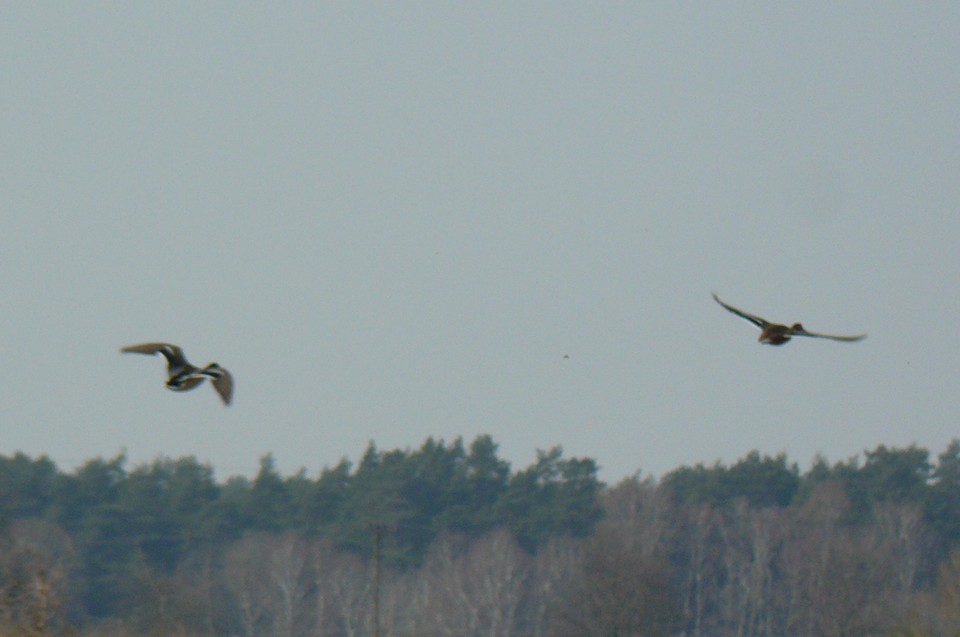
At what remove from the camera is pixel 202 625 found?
190 ft

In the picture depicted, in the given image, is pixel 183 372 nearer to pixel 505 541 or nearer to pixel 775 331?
pixel 775 331

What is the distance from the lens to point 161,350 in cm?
1505

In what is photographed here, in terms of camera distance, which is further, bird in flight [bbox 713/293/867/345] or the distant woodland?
the distant woodland

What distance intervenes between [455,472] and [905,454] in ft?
89.1

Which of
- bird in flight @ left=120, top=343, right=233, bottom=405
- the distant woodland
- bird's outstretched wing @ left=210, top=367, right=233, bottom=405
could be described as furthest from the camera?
the distant woodland

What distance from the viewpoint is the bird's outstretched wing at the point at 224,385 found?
599 inches

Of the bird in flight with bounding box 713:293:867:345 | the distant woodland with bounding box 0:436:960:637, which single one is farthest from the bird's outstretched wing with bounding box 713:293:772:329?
the distant woodland with bounding box 0:436:960:637

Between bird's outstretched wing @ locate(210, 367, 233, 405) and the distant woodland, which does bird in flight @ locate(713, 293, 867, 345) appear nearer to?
bird's outstretched wing @ locate(210, 367, 233, 405)

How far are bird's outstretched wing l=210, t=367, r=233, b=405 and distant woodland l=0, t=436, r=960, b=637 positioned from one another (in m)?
49.7

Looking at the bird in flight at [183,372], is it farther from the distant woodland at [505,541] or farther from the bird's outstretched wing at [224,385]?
the distant woodland at [505,541]

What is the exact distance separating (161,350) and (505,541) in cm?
6912

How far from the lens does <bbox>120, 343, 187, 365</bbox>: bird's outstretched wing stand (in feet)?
49.3

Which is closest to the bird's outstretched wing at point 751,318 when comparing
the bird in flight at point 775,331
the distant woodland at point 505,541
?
the bird in flight at point 775,331

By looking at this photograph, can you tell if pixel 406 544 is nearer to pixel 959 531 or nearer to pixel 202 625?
pixel 202 625
